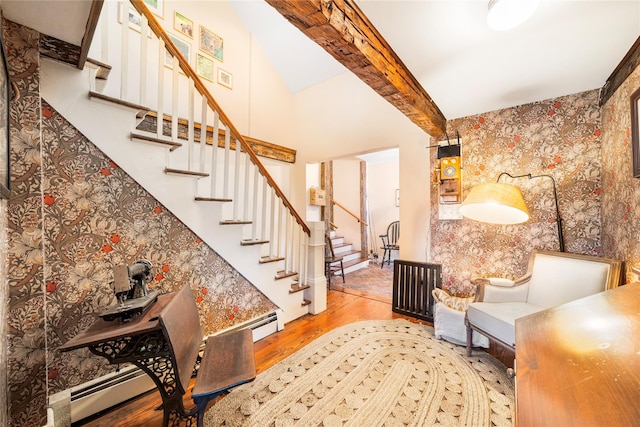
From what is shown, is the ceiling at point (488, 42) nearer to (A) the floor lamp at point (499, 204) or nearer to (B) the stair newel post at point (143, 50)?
(B) the stair newel post at point (143, 50)

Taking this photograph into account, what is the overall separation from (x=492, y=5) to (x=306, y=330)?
284 centimetres

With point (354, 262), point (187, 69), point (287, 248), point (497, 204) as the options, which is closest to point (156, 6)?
point (187, 69)

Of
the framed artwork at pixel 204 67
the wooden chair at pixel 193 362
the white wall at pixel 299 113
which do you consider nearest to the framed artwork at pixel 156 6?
the white wall at pixel 299 113

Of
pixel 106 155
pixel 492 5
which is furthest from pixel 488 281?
pixel 106 155

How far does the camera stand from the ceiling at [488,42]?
1.32m

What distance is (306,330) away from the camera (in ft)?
8.44

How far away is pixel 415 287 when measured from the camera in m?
2.91

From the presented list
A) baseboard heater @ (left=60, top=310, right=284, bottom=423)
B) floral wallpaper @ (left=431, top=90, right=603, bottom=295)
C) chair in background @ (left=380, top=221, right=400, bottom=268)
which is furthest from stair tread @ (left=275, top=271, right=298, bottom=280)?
chair in background @ (left=380, top=221, right=400, bottom=268)

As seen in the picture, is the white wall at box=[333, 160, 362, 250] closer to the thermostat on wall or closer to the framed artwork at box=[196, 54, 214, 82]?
the thermostat on wall

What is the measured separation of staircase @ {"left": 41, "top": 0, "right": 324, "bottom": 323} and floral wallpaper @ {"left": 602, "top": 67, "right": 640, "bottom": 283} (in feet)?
8.19

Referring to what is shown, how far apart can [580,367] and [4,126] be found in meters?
2.16

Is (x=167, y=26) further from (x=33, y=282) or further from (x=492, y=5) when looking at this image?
(x=492, y=5)

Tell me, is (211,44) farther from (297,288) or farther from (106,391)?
(106,391)

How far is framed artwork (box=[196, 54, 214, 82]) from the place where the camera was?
10.0ft
